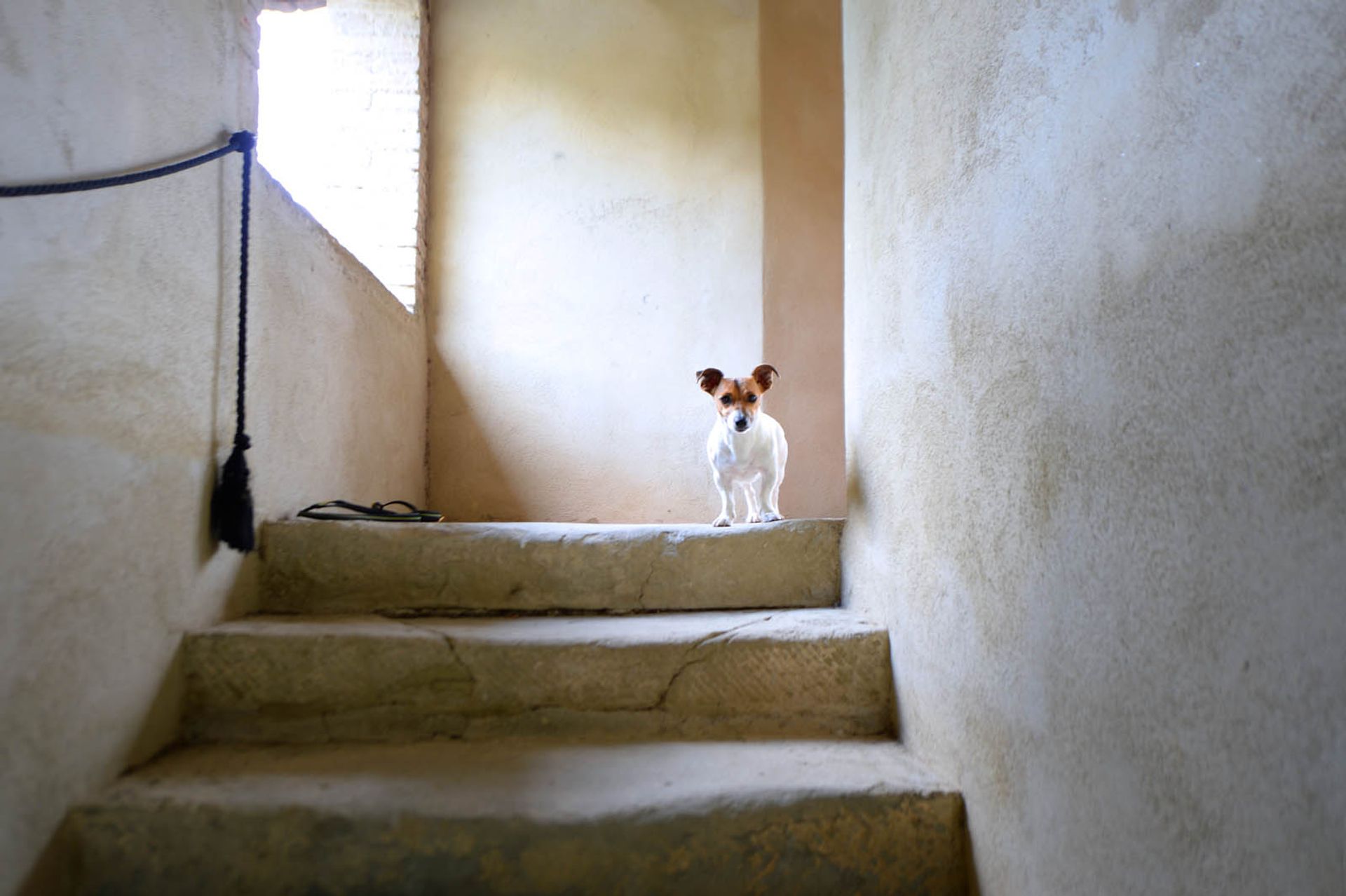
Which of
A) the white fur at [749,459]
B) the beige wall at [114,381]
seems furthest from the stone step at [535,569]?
the white fur at [749,459]

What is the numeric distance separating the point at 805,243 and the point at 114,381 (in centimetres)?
320

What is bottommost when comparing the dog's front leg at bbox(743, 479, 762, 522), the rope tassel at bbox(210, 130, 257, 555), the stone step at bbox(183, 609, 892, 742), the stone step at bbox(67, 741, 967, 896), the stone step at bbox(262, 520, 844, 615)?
the stone step at bbox(67, 741, 967, 896)

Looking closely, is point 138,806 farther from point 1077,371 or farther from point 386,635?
point 1077,371

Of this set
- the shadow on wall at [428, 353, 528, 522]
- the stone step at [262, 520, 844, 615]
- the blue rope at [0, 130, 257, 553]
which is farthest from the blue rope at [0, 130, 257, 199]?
the shadow on wall at [428, 353, 528, 522]

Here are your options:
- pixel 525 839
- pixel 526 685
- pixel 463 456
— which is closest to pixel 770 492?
pixel 526 685

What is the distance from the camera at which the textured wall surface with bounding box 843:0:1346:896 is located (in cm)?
64

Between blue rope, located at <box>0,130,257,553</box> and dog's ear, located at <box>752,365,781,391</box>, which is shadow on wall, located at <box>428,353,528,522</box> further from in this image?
blue rope, located at <box>0,130,257,553</box>

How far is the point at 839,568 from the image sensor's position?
79.7 inches

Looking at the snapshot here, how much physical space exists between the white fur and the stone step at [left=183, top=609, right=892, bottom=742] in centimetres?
80

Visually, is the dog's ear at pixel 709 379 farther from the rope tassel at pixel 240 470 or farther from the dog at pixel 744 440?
the rope tassel at pixel 240 470

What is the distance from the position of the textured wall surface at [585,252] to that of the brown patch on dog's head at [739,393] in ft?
4.48

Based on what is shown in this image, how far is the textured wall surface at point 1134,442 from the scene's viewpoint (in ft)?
2.11

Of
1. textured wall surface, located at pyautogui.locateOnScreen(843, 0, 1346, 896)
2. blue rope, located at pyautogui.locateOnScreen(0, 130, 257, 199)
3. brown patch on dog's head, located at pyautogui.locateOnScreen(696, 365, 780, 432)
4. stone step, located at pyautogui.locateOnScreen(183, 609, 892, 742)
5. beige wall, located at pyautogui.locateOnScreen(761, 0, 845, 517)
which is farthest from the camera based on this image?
beige wall, located at pyautogui.locateOnScreen(761, 0, 845, 517)

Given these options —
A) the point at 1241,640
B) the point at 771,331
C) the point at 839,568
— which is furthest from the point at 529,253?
the point at 1241,640
